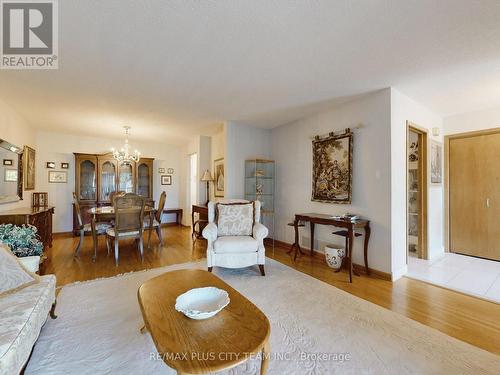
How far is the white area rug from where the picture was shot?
1.43m

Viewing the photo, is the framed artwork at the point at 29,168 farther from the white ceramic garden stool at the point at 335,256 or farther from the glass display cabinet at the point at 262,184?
the white ceramic garden stool at the point at 335,256

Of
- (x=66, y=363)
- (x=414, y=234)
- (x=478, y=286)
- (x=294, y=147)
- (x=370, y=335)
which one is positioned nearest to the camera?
(x=66, y=363)

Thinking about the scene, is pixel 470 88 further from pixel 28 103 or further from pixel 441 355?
pixel 28 103

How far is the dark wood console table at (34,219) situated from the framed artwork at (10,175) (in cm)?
48

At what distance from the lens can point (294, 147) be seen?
4309 mm

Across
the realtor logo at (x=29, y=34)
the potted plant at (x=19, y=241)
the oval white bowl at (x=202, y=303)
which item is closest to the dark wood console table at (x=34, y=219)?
the potted plant at (x=19, y=241)

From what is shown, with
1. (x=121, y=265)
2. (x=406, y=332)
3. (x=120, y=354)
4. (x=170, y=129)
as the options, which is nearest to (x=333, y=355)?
(x=406, y=332)

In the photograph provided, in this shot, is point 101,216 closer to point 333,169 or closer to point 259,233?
point 259,233

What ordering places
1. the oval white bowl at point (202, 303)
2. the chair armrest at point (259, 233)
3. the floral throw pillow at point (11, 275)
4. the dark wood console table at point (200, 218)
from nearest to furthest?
the oval white bowl at point (202, 303), the floral throw pillow at point (11, 275), the chair armrest at point (259, 233), the dark wood console table at point (200, 218)

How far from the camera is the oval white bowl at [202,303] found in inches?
49.3

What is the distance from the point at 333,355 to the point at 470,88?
3.52m

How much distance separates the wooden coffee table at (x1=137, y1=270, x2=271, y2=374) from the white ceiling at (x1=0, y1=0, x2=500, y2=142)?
2019 mm

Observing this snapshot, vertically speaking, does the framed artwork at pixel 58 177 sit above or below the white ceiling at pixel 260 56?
below

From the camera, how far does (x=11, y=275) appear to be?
64.2 inches
